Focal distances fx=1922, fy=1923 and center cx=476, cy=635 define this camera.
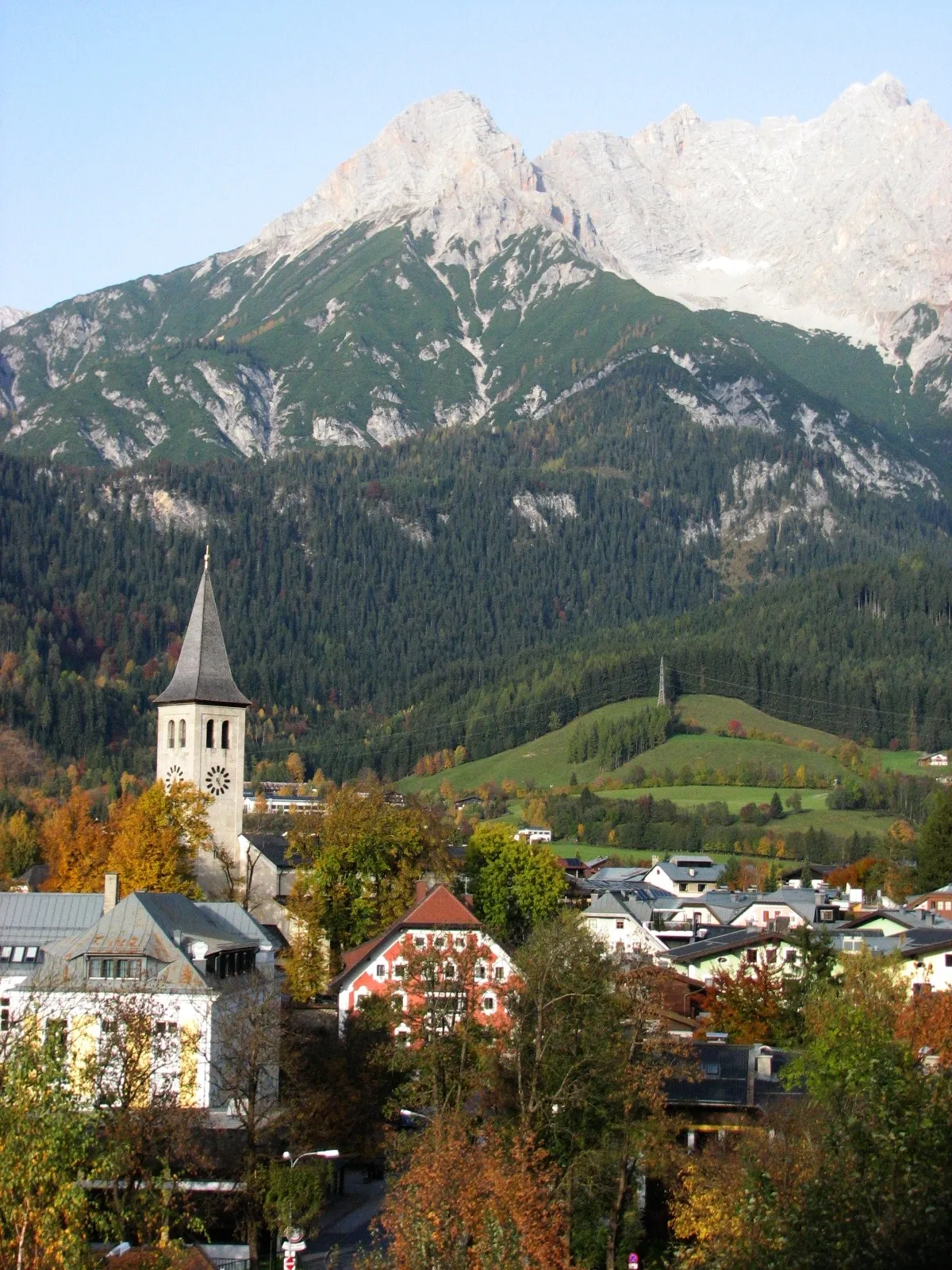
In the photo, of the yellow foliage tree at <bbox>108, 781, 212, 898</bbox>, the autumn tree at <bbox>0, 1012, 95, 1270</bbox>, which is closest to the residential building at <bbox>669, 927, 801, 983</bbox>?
the yellow foliage tree at <bbox>108, 781, 212, 898</bbox>

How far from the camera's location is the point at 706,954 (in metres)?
115

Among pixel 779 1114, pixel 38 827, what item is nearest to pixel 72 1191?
pixel 779 1114

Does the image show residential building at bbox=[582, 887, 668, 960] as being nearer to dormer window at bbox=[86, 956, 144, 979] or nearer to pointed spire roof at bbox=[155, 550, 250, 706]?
pointed spire roof at bbox=[155, 550, 250, 706]

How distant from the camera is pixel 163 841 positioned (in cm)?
10438

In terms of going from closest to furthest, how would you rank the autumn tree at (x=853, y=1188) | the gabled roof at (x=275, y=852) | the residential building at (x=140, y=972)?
the autumn tree at (x=853, y=1188) < the residential building at (x=140, y=972) < the gabled roof at (x=275, y=852)

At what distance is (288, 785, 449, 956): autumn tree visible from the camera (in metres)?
106

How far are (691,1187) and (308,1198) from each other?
1257 cm

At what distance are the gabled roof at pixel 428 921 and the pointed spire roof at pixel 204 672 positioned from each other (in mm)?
24621

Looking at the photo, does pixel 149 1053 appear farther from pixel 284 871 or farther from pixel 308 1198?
pixel 284 871

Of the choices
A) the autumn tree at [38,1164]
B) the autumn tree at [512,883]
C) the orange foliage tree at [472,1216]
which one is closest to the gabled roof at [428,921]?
the autumn tree at [512,883]

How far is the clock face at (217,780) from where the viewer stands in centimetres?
11506

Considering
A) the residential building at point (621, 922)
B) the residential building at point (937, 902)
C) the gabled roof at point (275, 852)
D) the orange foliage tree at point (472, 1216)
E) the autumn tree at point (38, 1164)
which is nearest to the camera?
the autumn tree at point (38, 1164)

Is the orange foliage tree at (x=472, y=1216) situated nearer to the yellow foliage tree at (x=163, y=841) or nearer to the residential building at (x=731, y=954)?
the yellow foliage tree at (x=163, y=841)

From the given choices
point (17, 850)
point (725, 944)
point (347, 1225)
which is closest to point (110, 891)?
point (347, 1225)
